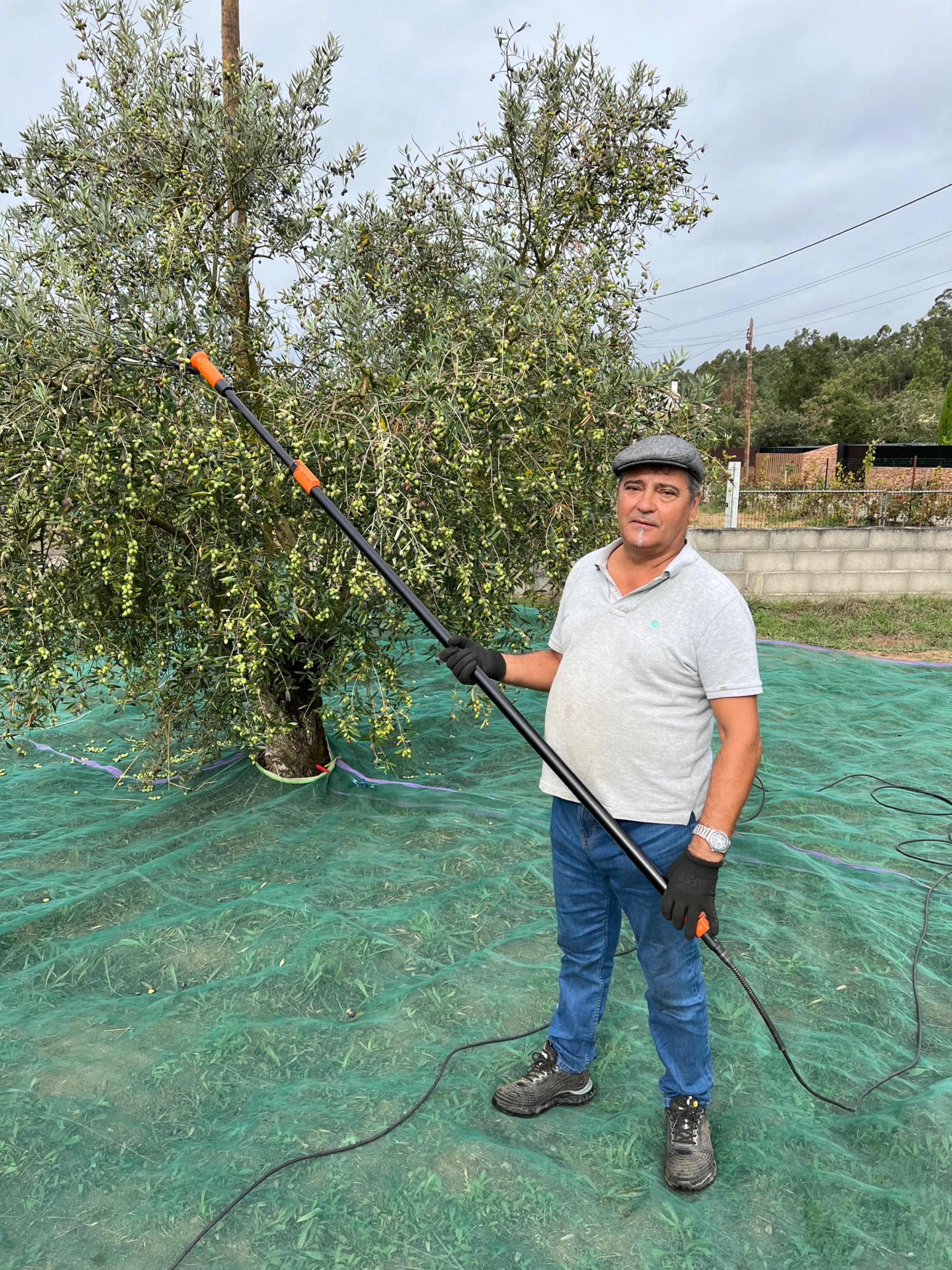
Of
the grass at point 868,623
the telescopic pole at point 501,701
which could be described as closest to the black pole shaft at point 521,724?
the telescopic pole at point 501,701

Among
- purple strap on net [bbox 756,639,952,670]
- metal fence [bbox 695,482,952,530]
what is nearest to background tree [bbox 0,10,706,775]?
purple strap on net [bbox 756,639,952,670]

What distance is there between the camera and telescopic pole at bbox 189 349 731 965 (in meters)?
2.37

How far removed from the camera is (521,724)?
2.69 metres

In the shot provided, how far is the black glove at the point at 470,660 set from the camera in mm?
2842

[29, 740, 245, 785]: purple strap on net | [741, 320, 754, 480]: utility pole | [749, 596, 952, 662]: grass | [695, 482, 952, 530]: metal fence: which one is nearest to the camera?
[29, 740, 245, 785]: purple strap on net

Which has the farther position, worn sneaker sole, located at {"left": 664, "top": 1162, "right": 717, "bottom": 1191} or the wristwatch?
worn sneaker sole, located at {"left": 664, "top": 1162, "right": 717, "bottom": 1191}

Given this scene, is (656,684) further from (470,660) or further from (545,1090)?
(545,1090)

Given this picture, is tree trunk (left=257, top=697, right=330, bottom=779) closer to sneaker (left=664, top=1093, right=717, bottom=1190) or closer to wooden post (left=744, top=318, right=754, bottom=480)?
sneaker (left=664, top=1093, right=717, bottom=1190)

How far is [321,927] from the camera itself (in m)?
3.87

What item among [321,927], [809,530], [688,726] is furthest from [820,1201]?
[809,530]

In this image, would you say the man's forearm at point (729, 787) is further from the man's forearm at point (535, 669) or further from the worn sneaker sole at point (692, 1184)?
the worn sneaker sole at point (692, 1184)

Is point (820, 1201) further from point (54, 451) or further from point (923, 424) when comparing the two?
point (923, 424)

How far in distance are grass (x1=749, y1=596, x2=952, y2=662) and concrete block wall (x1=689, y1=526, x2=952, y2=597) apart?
17 centimetres

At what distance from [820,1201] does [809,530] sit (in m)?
9.88
